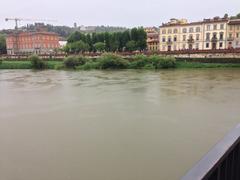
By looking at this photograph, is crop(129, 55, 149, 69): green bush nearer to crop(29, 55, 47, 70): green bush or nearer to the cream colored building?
crop(29, 55, 47, 70): green bush

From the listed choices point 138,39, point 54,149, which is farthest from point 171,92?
point 138,39

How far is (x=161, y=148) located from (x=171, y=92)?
1007 cm

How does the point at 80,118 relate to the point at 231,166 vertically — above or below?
below

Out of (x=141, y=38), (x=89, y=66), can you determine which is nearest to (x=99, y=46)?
(x=141, y=38)

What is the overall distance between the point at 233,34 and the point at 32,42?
5213 centimetres

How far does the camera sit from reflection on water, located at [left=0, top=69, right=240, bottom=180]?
22.2 ft

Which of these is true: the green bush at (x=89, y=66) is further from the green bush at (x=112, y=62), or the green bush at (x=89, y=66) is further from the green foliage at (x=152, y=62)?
the green foliage at (x=152, y=62)

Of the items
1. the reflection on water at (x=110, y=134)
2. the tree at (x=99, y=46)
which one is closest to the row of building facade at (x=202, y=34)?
the tree at (x=99, y=46)

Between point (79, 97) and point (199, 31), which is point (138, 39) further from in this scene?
point (79, 97)

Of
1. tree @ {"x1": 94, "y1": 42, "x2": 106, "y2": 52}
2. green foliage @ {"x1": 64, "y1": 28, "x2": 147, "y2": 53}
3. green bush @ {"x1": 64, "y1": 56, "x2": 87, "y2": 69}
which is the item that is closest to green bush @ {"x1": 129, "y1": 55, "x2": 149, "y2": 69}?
green bush @ {"x1": 64, "y1": 56, "x2": 87, "y2": 69}

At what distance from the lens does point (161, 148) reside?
794cm

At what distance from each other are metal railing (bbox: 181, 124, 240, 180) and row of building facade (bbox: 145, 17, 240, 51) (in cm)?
5145

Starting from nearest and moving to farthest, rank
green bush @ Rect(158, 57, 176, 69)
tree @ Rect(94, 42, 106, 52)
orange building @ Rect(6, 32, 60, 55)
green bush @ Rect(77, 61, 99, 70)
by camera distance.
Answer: green bush @ Rect(158, 57, 176, 69) < green bush @ Rect(77, 61, 99, 70) < tree @ Rect(94, 42, 106, 52) < orange building @ Rect(6, 32, 60, 55)

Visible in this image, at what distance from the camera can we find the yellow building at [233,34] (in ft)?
161
